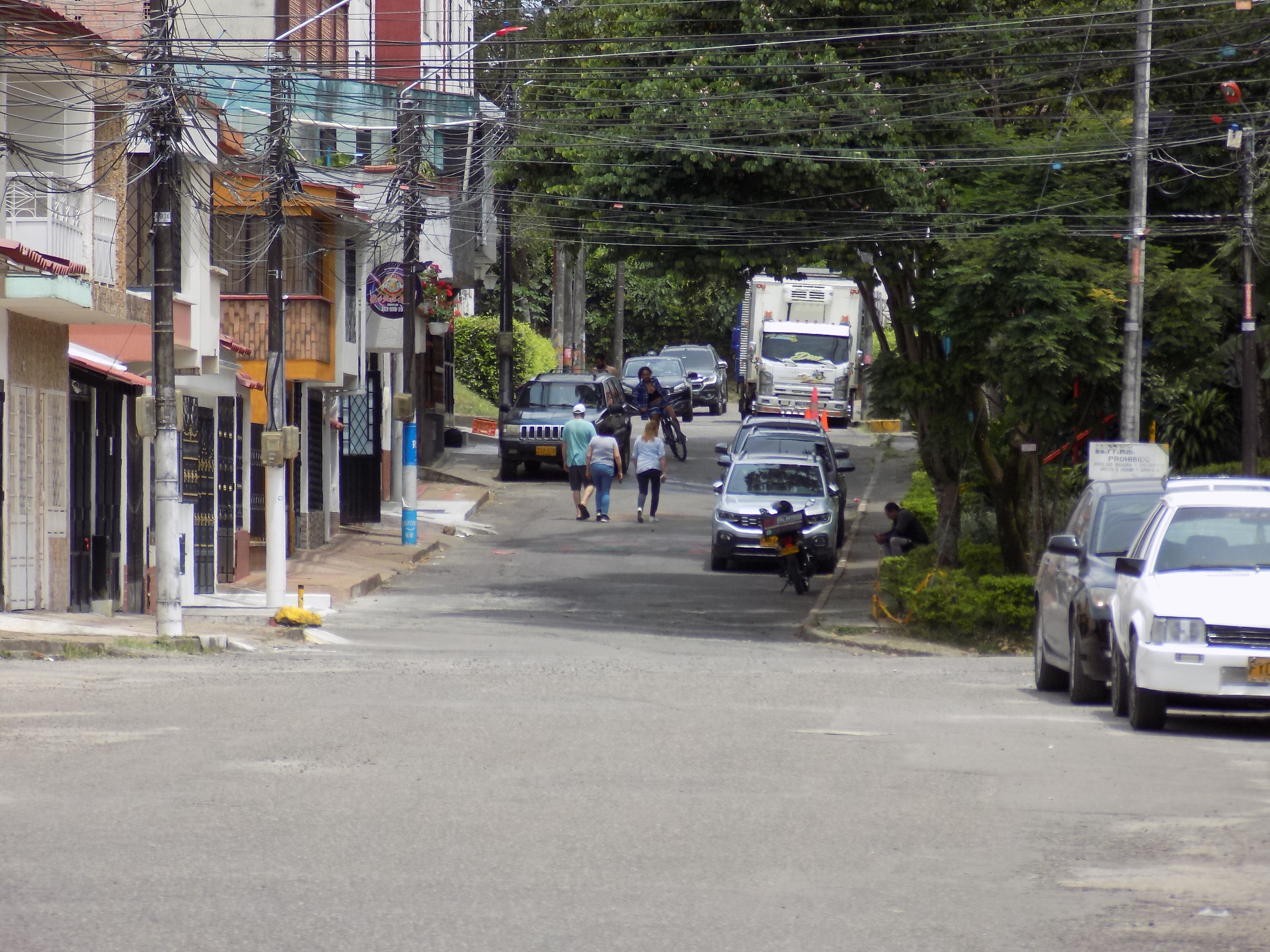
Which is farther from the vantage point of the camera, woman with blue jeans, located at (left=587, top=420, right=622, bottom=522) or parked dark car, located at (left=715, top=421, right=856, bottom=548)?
woman with blue jeans, located at (left=587, top=420, right=622, bottom=522)

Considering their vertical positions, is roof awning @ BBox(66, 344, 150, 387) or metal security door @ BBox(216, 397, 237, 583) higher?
roof awning @ BBox(66, 344, 150, 387)

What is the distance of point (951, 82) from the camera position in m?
22.3

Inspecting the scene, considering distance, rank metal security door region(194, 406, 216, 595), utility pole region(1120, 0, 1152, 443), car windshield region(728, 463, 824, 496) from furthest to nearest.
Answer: car windshield region(728, 463, 824, 496), metal security door region(194, 406, 216, 595), utility pole region(1120, 0, 1152, 443)

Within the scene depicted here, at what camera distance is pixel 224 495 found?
81.8 ft

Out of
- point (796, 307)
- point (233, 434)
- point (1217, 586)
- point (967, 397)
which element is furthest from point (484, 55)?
point (1217, 586)

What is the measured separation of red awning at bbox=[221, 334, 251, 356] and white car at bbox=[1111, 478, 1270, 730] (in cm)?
1483

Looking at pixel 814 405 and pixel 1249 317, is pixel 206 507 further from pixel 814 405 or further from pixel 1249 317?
pixel 814 405

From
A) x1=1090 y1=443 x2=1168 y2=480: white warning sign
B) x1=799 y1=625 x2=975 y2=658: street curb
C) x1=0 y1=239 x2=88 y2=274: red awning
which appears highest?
x1=0 y1=239 x2=88 y2=274: red awning

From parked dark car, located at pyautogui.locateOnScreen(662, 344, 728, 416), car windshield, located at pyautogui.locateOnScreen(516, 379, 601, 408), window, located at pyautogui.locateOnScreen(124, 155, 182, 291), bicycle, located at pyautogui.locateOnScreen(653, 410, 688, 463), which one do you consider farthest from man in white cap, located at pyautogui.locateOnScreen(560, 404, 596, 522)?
parked dark car, located at pyautogui.locateOnScreen(662, 344, 728, 416)

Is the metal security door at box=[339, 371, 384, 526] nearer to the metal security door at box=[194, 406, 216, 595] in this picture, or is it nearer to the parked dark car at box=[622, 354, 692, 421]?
the metal security door at box=[194, 406, 216, 595]

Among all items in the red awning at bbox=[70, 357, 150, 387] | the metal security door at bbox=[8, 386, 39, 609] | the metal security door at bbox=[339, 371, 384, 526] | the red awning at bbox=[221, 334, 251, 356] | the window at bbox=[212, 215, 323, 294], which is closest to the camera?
the metal security door at bbox=[8, 386, 39, 609]

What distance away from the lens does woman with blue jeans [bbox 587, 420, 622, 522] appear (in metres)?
30.3

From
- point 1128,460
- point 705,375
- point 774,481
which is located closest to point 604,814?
point 1128,460

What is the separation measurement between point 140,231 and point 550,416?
15.6 metres
